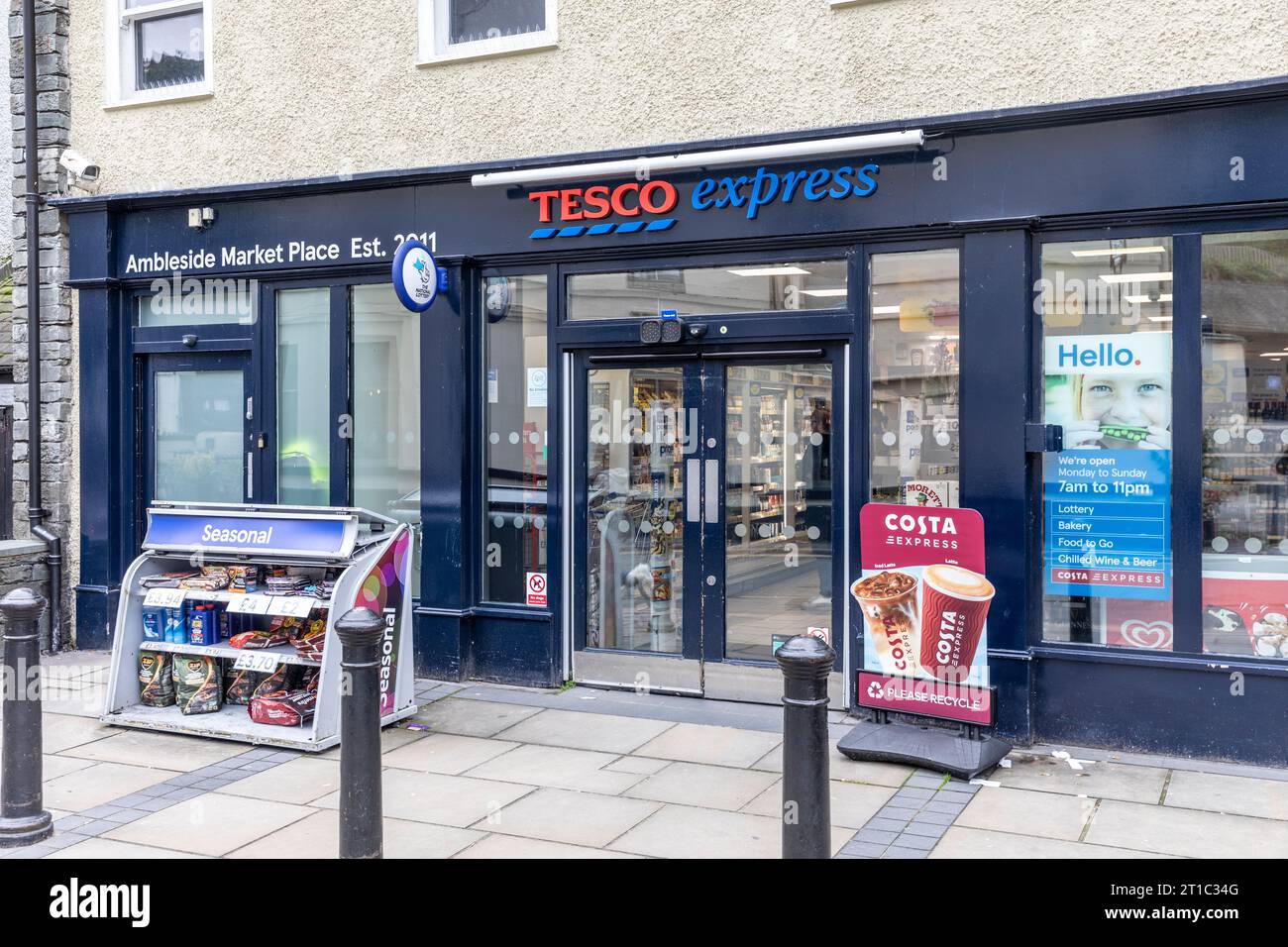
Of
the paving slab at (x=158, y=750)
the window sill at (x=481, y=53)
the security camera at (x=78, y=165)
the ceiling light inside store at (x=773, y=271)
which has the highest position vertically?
the window sill at (x=481, y=53)

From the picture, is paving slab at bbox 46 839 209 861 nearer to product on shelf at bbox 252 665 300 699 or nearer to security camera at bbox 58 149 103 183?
product on shelf at bbox 252 665 300 699

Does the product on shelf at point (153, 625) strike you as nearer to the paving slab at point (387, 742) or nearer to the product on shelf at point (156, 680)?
the product on shelf at point (156, 680)

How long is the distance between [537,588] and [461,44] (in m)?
3.85

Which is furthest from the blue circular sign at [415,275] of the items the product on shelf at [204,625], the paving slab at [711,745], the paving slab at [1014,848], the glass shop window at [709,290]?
the paving slab at [1014,848]

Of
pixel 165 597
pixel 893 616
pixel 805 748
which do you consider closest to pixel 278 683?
pixel 165 597

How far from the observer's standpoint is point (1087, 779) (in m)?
6.33

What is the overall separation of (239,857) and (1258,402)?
5556mm

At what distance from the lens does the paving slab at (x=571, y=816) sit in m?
5.50


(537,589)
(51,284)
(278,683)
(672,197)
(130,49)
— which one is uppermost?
(130,49)

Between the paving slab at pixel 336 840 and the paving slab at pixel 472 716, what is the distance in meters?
1.69

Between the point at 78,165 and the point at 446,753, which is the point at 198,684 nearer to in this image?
the point at 446,753

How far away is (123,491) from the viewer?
32.2 ft
